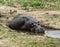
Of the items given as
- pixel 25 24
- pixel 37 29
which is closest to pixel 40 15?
pixel 25 24

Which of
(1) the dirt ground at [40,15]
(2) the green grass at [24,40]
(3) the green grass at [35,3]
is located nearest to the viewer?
(2) the green grass at [24,40]

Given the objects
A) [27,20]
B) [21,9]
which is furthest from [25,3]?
[27,20]

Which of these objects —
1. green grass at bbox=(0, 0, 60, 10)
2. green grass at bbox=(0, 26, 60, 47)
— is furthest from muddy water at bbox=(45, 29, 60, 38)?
green grass at bbox=(0, 0, 60, 10)

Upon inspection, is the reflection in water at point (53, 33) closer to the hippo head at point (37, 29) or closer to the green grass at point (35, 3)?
the hippo head at point (37, 29)

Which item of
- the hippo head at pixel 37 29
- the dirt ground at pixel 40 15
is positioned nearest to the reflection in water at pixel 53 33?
the hippo head at pixel 37 29

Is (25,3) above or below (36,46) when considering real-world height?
below

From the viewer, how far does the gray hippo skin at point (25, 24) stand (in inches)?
405

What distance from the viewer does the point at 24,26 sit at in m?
10.5

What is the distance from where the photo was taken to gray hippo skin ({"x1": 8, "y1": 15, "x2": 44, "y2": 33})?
1028cm

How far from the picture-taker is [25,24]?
10500 mm

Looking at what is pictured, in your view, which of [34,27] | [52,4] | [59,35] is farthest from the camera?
[52,4]

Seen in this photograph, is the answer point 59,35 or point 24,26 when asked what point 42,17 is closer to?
point 24,26

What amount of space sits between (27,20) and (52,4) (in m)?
4.61

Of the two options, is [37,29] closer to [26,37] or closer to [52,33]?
[52,33]
